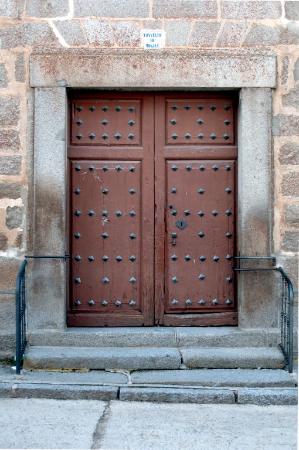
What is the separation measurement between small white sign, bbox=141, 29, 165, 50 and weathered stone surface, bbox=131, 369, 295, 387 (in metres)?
2.82

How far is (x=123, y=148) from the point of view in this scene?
21.7 feet

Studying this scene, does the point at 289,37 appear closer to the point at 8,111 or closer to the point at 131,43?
the point at 131,43

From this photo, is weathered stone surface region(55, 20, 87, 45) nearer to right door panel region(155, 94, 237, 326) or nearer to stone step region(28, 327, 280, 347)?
right door panel region(155, 94, 237, 326)

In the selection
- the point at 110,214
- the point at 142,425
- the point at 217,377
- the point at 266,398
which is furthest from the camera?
the point at 110,214

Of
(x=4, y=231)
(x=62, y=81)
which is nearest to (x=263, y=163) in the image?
(x=62, y=81)

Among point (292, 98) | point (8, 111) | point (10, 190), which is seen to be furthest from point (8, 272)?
point (292, 98)

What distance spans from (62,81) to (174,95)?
3.37ft

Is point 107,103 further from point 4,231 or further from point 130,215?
point 4,231

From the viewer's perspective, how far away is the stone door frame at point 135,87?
6.36 meters

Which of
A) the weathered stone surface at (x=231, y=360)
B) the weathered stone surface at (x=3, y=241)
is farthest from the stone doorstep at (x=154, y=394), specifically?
the weathered stone surface at (x=3, y=241)

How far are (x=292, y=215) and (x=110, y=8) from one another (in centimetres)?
244

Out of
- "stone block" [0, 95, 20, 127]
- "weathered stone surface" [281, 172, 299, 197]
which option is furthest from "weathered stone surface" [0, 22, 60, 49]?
"weathered stone surface" [281, 172, 299, 197]

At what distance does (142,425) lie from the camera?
498 centimetres

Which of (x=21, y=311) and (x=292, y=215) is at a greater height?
(x=292, y=215)
